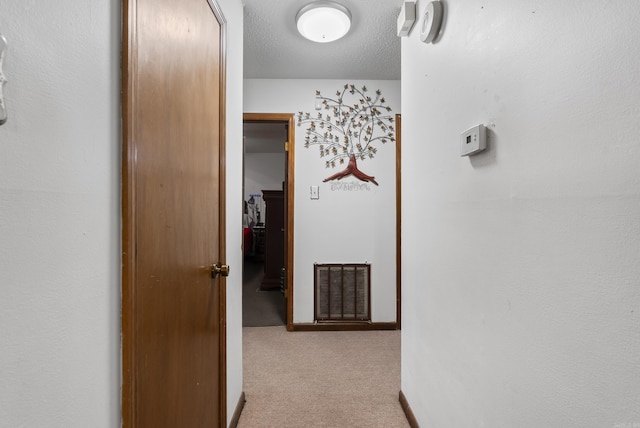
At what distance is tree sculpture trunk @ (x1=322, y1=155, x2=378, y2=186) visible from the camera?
9.83 ft

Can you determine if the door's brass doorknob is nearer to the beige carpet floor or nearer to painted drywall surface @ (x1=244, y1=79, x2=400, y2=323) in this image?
the beige carpet floor

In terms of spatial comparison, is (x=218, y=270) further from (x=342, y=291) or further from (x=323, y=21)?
(x=342, y=291)

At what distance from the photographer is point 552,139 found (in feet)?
2.32

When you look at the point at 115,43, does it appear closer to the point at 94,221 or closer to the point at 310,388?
the point at 94,221

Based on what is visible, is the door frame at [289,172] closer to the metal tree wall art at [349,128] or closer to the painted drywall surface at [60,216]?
the metal tree wall art at [349,128]

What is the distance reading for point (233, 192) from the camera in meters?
1.73

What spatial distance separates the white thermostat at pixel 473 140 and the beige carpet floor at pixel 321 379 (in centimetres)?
146

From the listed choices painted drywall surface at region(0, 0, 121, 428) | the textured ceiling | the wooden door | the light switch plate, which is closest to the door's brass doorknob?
the wooden door

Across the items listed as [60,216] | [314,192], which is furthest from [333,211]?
[60,216]

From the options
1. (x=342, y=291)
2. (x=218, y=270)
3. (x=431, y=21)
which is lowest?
(x=342, y=291)

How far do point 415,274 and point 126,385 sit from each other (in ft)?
4.31

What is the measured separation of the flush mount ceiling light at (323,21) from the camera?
1967mm

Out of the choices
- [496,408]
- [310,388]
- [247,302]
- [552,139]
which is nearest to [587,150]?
[552,139]

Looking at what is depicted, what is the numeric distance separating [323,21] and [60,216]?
196cm
